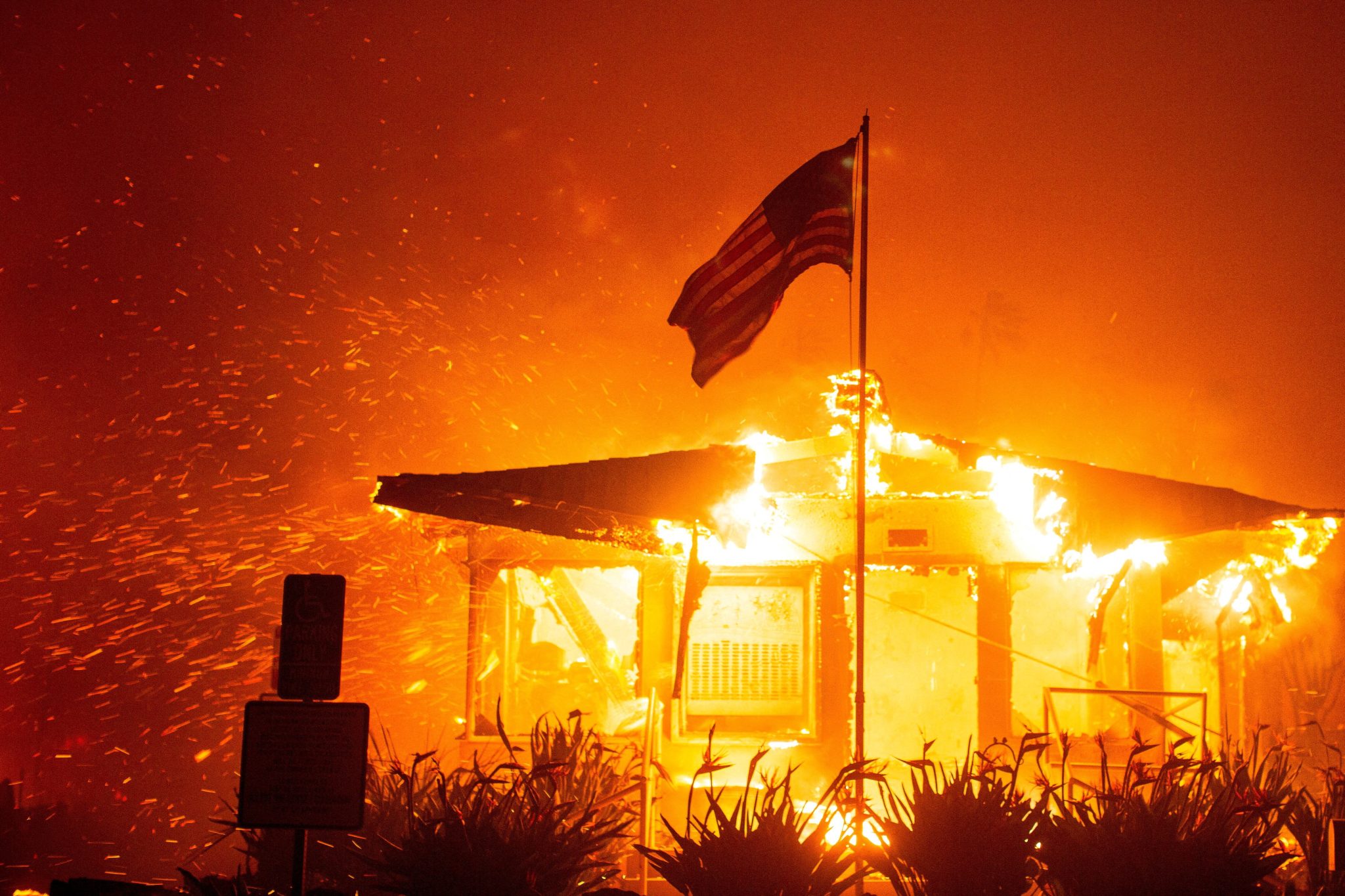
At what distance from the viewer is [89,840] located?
1602 cm

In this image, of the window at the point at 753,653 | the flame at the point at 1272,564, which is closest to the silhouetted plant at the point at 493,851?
the window at the point at 753,653

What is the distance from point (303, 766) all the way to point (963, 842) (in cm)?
360

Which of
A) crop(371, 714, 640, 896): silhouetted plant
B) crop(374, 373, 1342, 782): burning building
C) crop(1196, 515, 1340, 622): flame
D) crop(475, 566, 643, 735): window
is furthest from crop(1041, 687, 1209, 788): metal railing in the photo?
crop(371, 714, 640, 896): silhouetted plant

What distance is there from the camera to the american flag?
962 centimetres

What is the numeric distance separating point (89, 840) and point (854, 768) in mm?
13672

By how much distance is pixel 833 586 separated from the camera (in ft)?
40.8

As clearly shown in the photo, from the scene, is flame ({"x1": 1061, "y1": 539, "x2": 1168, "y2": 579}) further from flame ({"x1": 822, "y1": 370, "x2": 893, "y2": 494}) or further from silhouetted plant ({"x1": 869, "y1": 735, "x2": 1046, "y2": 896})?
silhouetted plant ({"x1": 869, "y1": 735, "x2": 1046, "y2": 896})

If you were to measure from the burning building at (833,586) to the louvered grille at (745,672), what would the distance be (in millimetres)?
23

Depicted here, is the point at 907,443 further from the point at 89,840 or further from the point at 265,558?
the point at 265,558

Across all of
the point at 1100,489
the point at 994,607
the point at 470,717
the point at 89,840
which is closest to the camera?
the point at 1100,489

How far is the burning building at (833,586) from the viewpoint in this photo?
10688 millimetres

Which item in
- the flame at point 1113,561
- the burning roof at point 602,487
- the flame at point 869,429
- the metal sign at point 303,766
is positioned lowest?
the metal sign at point 303,766

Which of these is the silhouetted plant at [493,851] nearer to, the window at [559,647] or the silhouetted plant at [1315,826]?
the silhouetted plant at [1315,826]

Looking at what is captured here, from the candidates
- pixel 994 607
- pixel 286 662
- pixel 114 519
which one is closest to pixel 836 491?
pixel 994 607
